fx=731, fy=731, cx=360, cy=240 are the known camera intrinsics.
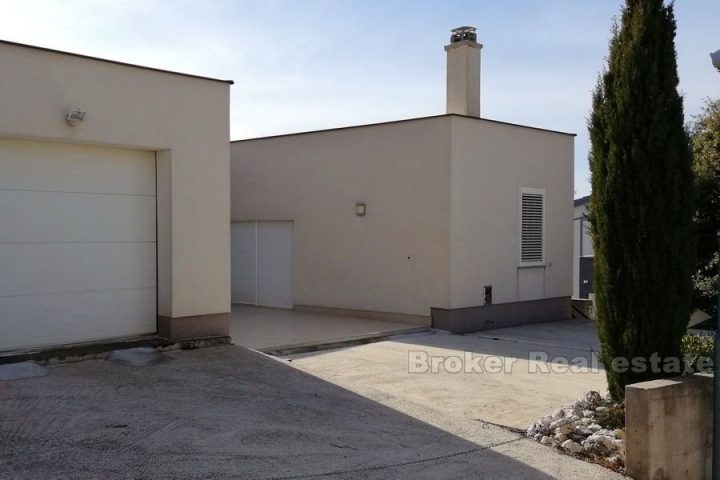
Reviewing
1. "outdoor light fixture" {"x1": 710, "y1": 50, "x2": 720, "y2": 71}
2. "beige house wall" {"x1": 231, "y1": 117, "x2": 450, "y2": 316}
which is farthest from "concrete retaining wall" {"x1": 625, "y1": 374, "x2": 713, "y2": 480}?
"beige house wall" {"x1": 231, "y1": 117, "x2": 450, "y2": 316}

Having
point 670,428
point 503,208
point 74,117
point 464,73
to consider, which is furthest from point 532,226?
point 74,117

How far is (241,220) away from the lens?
55.4 ft

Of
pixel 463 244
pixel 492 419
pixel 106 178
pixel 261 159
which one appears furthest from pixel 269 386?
pixel 261 159

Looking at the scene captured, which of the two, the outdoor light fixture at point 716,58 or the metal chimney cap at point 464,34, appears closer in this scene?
the outdoor light fixture at point 716,58

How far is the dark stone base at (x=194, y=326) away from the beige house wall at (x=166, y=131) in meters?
0.02

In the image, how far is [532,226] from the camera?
1484 centimetres

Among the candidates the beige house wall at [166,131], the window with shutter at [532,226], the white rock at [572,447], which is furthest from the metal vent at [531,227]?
the white rock at [572,447]

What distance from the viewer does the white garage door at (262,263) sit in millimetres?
15984

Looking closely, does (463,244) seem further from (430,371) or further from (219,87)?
(219,87)

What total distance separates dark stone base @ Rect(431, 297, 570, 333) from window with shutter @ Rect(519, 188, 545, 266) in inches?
35.5

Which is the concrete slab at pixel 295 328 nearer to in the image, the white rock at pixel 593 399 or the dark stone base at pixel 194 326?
the dark stone base at pixel 194 326

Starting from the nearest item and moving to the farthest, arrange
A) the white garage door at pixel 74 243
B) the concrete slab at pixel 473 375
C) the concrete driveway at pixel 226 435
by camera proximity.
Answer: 1. the concrete driveway at pixel 226 435
2. the concrete slab at pixel 473 375
3. the white garage door at pixel 74 243

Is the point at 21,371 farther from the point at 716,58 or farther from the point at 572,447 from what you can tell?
the point at 716,58

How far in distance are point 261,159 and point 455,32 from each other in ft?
16.6
